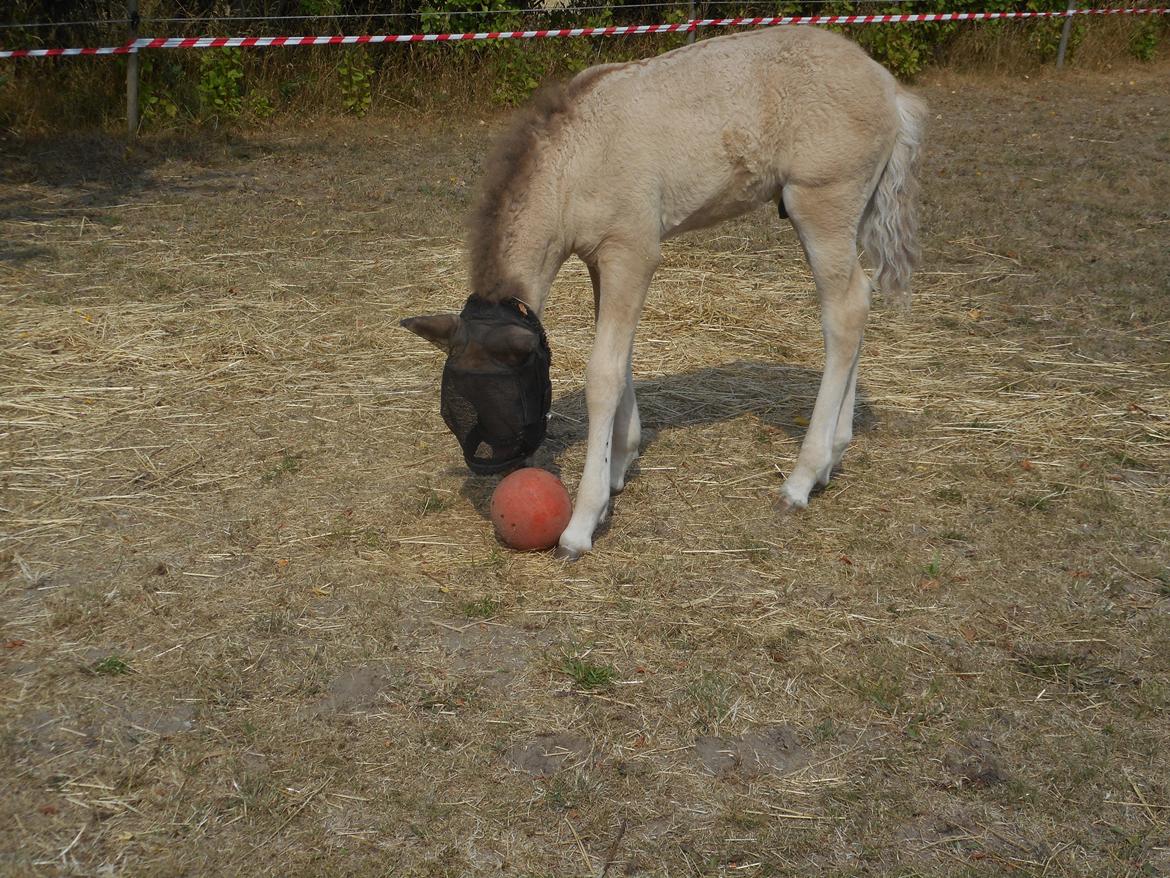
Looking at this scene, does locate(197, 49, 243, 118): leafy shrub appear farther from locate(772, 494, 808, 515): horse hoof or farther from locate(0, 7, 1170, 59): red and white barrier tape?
locate(772, 494, 808, 515): horse hoof

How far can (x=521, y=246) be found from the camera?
15.4ft

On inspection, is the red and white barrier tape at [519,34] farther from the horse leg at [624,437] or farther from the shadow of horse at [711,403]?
the horse leg at [624,437]

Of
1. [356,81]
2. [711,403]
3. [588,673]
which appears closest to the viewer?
[588,673]

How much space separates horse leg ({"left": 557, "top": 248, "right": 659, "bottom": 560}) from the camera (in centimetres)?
484

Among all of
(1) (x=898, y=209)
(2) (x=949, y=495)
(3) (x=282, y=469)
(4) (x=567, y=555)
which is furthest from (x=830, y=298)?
(3) (x=282, y=469)

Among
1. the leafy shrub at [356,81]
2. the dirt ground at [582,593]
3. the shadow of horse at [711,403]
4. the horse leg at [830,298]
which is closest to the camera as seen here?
the dirt ground at [582,593]

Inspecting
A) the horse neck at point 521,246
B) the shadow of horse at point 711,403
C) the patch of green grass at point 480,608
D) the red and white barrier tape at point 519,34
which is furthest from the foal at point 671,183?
the red and white barrier tape at point 519,34

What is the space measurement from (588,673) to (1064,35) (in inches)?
632

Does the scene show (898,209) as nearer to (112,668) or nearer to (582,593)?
(582,593)

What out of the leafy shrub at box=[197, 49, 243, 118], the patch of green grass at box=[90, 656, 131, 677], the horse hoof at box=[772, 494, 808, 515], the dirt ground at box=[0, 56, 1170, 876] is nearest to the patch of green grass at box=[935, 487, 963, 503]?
the dirt ground at box=[0, 56, 1170, 876]

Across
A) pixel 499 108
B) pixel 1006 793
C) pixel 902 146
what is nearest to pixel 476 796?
pixel 1006 793

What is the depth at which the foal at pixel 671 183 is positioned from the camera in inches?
186

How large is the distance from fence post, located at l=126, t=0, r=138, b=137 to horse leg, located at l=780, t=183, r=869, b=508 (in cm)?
908

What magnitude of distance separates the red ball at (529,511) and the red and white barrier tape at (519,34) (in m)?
8.71
